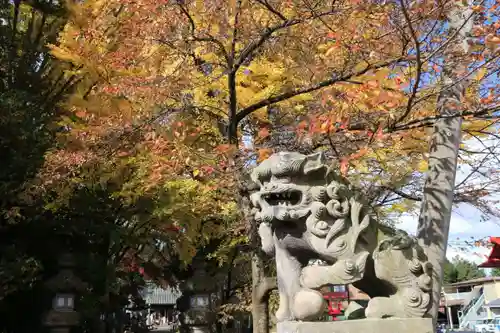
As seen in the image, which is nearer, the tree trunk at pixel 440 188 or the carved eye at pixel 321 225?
the carved eye at pixel 321 225

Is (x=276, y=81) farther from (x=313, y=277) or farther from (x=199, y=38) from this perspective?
(x=313, y=277)

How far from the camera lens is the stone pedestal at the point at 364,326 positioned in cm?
381

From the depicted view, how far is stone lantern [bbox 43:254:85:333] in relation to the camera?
1133 centimetres

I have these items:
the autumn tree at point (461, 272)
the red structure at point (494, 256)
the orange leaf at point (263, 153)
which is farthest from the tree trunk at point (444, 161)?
the autumn tree at point (461, 272)

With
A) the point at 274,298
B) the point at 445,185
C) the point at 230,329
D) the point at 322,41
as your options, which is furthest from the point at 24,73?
the point at 230,329

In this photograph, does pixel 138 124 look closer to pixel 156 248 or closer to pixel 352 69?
pixel 352 69


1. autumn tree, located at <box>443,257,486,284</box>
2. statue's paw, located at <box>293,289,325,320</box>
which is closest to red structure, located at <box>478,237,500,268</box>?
statue's paw, located at <box>293,289,325,320</box>

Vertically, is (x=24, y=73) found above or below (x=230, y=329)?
above

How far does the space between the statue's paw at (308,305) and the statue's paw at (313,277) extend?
Answer: 90mm

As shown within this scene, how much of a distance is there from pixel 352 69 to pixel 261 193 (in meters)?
2.64

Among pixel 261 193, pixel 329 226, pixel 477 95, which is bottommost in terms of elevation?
pixel 329 226

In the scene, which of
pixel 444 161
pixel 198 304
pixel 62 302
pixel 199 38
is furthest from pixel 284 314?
pixel 198 304

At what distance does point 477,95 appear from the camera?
4.93 metres

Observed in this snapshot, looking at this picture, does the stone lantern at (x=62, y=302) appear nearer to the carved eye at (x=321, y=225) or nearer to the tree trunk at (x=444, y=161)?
the carved eye at (x=321, y=225)
